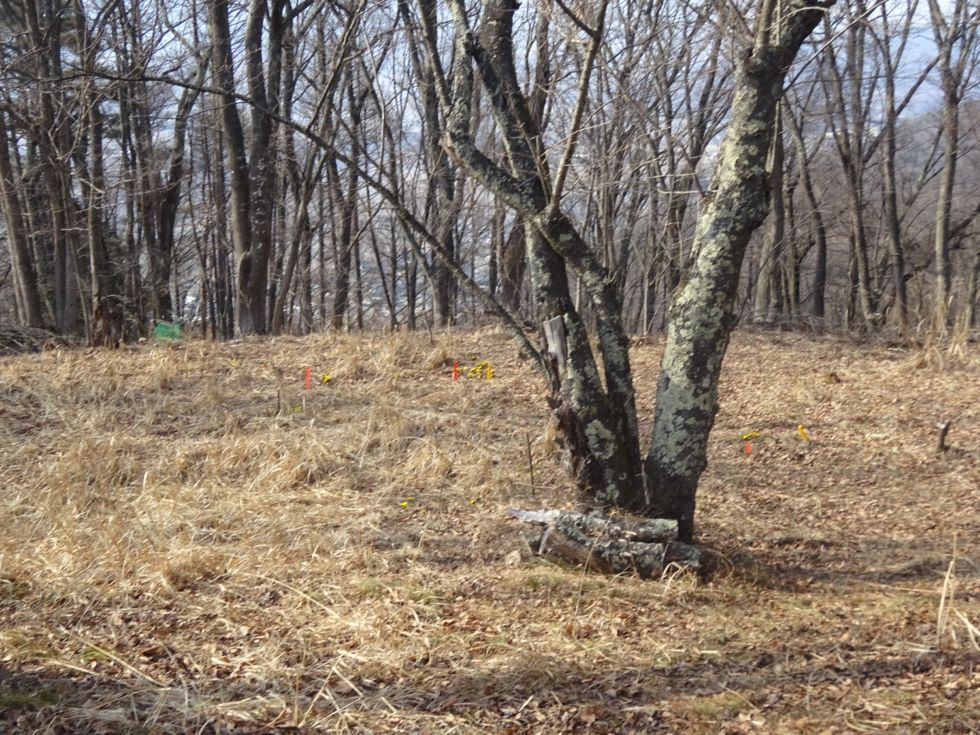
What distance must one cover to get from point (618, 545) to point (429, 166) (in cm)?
1489

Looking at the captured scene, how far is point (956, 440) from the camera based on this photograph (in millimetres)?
6387

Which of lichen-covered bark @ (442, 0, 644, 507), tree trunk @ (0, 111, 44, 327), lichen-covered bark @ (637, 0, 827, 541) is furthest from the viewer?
tree trunk @ (0, 111, 44, 327)

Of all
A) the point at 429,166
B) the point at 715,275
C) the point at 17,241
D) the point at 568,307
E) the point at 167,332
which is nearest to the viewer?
the point at 715,275

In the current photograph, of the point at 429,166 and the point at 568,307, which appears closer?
the point at 568,307

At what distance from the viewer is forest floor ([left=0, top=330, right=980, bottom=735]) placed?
308 centimetres

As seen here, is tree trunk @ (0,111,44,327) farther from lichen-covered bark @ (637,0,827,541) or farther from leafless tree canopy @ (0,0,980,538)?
lichen-covered bark @ (637,0,827,541)

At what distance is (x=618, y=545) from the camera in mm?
4227

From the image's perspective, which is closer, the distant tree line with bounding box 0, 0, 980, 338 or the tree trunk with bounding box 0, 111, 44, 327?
the distant tree line with bounding box 0, 0, 980, 338

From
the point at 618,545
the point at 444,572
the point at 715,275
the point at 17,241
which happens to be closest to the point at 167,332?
the point at 17,241

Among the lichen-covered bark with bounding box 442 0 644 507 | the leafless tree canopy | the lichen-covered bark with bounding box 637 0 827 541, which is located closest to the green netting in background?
the leafless tree canopy

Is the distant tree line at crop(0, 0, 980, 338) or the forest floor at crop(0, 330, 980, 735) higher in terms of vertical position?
the distant tree line at crop(0, 0, 980, 338)

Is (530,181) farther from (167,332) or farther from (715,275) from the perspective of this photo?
(167,332)

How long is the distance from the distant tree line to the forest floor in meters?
1.49

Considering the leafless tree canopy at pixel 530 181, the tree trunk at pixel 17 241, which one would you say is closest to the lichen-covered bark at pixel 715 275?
the leafless tree canopy at pixel 530 181
